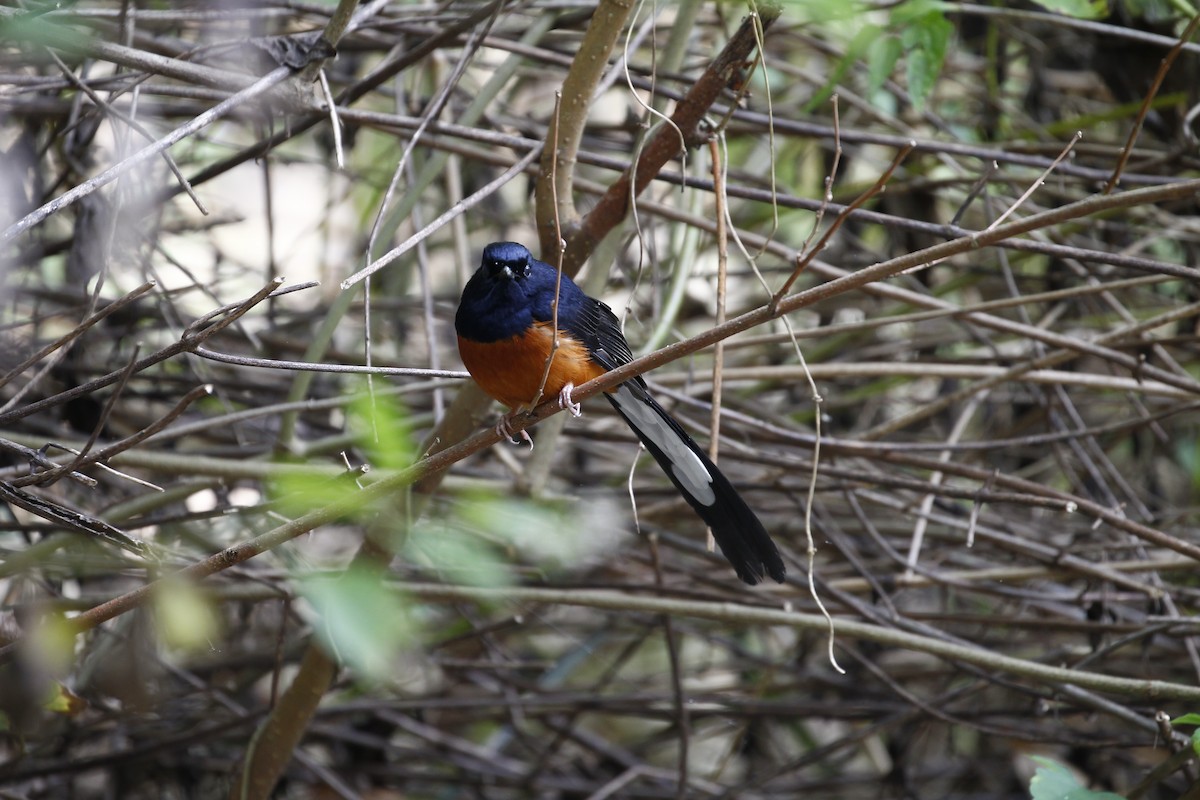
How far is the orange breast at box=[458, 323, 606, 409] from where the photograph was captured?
123 inches

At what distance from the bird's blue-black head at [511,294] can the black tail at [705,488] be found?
34cm

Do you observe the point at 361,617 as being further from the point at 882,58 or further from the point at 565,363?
the point at 882,58

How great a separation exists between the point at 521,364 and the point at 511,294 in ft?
0.83

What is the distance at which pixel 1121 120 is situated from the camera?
511 cm

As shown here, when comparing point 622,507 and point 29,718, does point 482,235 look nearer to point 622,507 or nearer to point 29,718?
point 622,507

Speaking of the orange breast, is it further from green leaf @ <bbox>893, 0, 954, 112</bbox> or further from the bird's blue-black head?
green leaf @ <bbox>893, 0, 954, 112</bbox>

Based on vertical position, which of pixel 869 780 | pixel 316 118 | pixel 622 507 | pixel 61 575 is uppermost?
pixel 316 118

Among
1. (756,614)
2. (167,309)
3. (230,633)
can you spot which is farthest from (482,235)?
(756,614)

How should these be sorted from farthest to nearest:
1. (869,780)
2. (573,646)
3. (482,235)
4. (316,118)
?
→ 1. (482,235)
2. (573,646)
3. (869,780)
4. (316,118)

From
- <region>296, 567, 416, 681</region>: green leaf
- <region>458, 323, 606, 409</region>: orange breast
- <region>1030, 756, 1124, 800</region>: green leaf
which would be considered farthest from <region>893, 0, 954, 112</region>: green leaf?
<region>296, 567, 416, 681</region>: green leaf

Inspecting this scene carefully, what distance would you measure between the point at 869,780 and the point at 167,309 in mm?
3605

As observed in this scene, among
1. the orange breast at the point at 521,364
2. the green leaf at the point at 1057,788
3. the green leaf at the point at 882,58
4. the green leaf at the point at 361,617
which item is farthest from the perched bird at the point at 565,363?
the green leaf at the point at 361,617

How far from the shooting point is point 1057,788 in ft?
8.35

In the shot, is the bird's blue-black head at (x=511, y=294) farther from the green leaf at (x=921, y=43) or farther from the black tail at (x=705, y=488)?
the green leaf at (x=921, y=43)
